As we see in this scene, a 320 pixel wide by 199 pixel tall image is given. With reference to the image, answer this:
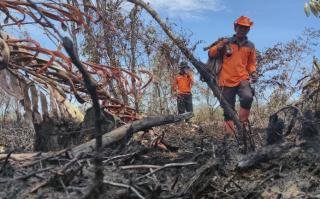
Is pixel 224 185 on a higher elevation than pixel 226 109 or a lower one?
lower

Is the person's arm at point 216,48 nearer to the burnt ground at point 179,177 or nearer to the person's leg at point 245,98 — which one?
the person's leg at point 245,98

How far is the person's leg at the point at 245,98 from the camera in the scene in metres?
6.73

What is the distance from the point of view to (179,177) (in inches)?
126

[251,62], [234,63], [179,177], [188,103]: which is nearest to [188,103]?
[188,103]

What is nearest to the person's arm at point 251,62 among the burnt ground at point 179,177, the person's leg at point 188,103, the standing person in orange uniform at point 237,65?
the standing person in orange uniform at point 237,65

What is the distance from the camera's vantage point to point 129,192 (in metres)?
2.67

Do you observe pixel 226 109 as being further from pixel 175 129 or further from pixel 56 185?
pixel 56 185

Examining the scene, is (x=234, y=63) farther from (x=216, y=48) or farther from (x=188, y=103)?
(x=188, y=103)

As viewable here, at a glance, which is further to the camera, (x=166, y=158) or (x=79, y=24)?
(x=79, y=24)

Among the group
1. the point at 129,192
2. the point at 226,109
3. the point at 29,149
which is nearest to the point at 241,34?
the point at 226,109

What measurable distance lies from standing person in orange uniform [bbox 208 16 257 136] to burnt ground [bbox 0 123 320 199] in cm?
301

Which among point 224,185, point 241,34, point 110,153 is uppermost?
point 241,34

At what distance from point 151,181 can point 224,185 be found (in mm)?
399

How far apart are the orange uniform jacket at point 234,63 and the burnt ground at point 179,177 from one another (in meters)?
3.08
